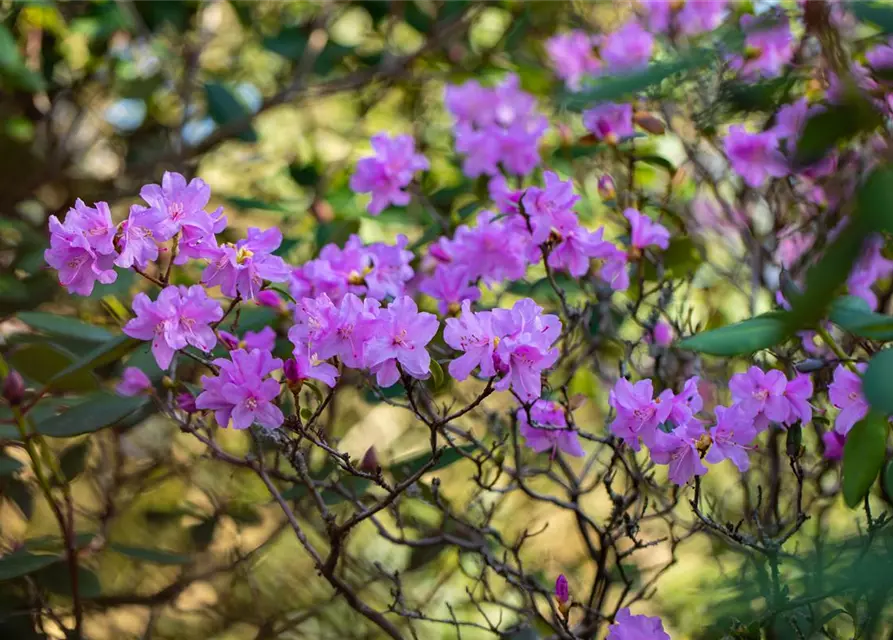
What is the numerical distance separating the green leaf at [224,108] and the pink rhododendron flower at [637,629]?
58.9 inches

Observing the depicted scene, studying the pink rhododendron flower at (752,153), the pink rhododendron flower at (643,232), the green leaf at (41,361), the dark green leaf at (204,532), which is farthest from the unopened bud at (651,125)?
the dark green leaf at (204,532)

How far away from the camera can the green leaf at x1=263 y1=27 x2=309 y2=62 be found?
7.10ft

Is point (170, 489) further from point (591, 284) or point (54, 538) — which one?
point (591, 284)

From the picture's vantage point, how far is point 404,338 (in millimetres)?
986

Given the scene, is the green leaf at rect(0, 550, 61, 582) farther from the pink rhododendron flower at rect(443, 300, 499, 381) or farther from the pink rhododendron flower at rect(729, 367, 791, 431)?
the pink rhododendron flower at rect(729, 367, 791, 431)

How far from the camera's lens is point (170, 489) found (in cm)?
241

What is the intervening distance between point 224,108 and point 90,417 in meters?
1.13

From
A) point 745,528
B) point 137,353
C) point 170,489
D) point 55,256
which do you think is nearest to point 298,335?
point 55,256

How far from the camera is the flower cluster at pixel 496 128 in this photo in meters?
1.72

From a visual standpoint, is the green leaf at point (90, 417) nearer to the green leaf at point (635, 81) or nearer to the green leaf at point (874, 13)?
the green leaf at point (635, 81)

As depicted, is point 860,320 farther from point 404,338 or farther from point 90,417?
point 90,417

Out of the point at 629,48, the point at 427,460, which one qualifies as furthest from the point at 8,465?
the point at 629,48

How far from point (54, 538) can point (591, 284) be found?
3.36 feet

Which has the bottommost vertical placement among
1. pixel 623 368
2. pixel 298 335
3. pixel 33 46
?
pixel 298 335
